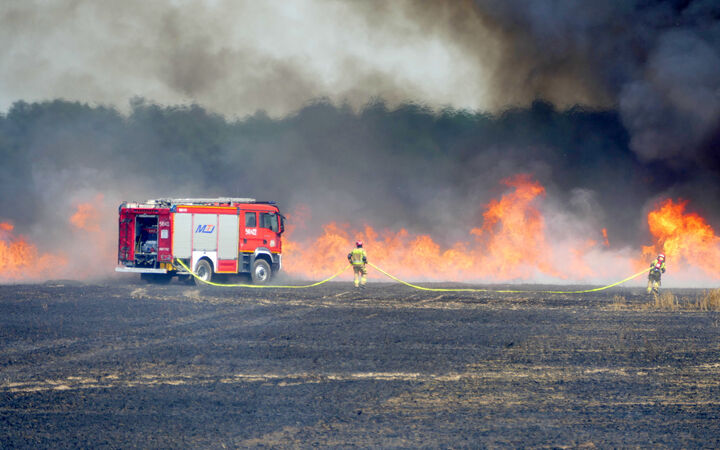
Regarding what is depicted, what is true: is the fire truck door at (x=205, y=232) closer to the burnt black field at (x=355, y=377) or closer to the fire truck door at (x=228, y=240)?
the fire truck door at (x=228, y=240)

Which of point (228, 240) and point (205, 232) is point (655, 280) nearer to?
point (228, 240)

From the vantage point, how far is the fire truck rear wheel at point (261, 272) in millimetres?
27617

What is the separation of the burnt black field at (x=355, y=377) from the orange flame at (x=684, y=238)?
50.8 ft

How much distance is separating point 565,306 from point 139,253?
15.0 m

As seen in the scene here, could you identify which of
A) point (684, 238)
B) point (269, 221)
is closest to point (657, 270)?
point (684, 238)

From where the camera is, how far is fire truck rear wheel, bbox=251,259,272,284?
27617mm

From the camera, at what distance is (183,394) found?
914 cm

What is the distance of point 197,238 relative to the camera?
87.0 feet

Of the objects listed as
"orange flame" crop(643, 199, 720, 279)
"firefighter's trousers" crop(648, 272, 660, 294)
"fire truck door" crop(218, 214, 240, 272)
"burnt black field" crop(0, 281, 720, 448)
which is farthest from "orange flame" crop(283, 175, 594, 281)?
"burnt black field" crop(0, 281, 720, 448)

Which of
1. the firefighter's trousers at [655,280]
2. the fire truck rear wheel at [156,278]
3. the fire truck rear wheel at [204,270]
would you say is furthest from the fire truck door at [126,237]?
the firefighter's trousers at [655,280]

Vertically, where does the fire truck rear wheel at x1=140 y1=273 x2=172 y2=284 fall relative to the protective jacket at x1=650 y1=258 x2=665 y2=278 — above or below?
below

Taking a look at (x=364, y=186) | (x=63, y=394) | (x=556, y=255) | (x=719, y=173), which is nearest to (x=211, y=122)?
(x=364, y=186)

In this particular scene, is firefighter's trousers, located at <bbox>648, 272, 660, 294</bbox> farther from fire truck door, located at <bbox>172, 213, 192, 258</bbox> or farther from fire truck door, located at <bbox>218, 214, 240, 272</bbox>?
fire truck door, located at <bbox>172, 213, 192, 258</bbox>

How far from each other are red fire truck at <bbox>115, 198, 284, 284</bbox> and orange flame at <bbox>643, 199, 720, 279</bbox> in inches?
733
